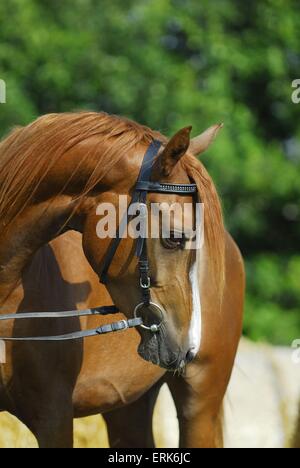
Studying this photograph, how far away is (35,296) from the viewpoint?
375 cm

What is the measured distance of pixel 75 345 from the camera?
3.90 metres

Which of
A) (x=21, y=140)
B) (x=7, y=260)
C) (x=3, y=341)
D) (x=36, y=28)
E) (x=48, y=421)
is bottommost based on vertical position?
(x=48, y=421)

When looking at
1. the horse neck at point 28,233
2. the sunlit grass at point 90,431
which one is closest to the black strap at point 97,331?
the horse neck at point 28,233

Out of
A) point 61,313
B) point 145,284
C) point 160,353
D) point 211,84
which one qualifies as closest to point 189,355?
point 160,353

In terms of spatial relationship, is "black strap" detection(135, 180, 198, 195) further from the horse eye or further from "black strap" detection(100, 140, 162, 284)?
the horse eye

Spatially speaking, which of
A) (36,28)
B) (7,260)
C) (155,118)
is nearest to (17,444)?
(7,260)

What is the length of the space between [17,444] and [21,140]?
284cm

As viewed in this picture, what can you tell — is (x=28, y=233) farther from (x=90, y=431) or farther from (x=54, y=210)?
(x=90, y=431)

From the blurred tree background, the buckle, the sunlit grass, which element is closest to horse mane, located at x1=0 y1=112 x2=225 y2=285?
the buckle

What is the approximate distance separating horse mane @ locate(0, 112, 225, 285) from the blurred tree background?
8.55 m

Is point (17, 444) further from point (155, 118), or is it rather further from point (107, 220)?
point (155, 118)

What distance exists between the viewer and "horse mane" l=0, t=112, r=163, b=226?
11.1 feet
